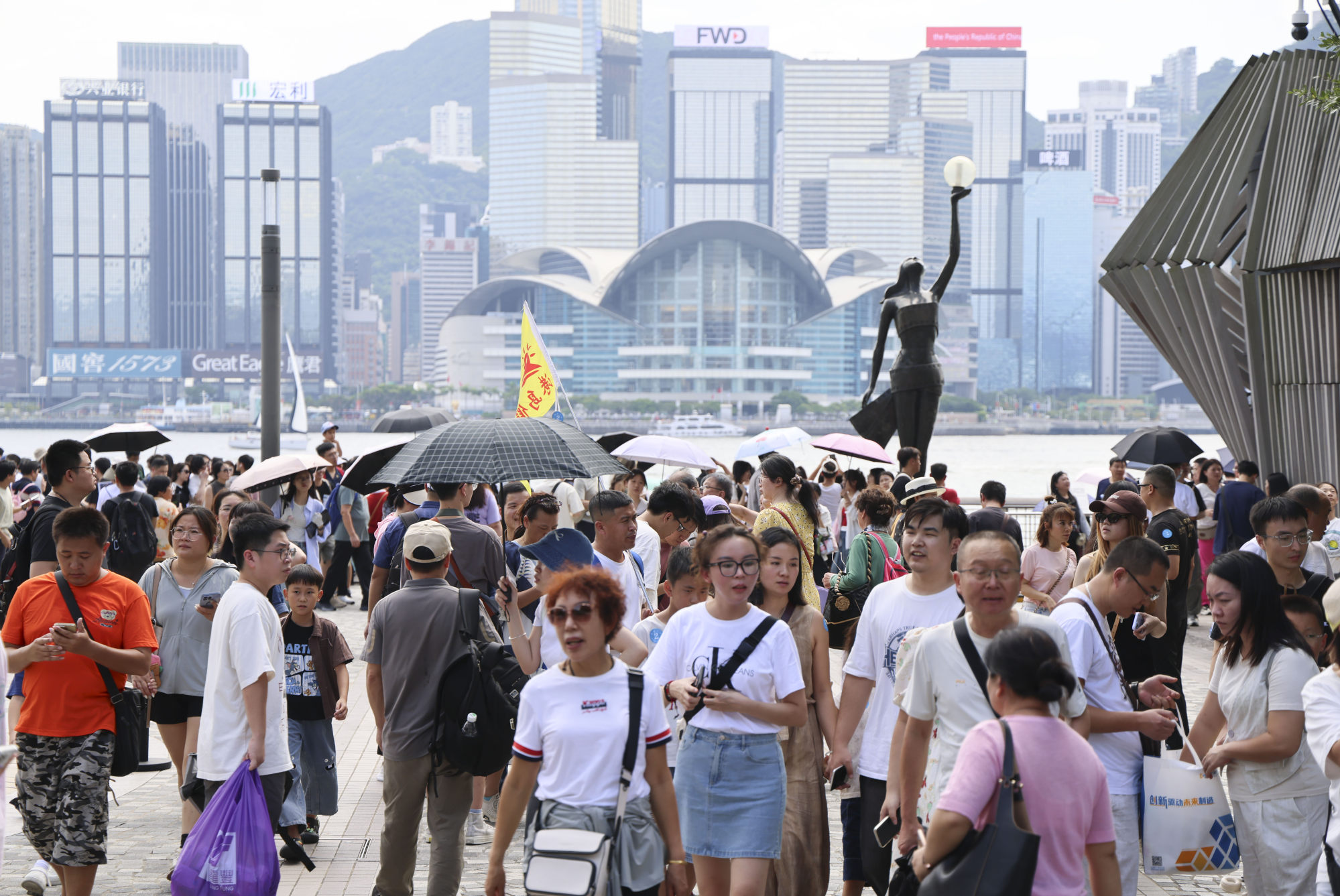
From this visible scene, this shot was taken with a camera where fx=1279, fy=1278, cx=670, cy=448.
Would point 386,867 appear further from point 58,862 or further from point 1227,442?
point 1227,442

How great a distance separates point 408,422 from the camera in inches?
443

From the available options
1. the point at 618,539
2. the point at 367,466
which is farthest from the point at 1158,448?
the point at 618,539

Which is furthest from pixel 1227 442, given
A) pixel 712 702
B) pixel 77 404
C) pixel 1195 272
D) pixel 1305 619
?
pixel 77 404

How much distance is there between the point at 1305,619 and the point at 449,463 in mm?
3080

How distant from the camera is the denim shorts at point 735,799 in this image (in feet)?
11.5

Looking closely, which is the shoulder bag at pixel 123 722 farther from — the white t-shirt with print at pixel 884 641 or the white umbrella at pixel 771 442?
the white umbrella at pixel 771 442

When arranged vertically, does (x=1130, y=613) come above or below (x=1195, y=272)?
below

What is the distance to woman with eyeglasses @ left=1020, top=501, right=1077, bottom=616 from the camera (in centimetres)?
668

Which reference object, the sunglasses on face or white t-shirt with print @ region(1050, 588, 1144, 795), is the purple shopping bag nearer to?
the sunglasses on face

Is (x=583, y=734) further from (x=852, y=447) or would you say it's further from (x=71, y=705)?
(x=852, y=447)

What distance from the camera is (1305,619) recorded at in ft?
13.2

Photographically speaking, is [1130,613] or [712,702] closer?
[712,702]

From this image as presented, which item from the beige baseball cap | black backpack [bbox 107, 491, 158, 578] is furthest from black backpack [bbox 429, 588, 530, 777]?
black backpack [bbox 107, 491, 158, 578]

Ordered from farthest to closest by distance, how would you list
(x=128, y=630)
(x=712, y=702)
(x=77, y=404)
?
(x=77, y=404), (x=128, y=630), (x=712, y=702)
